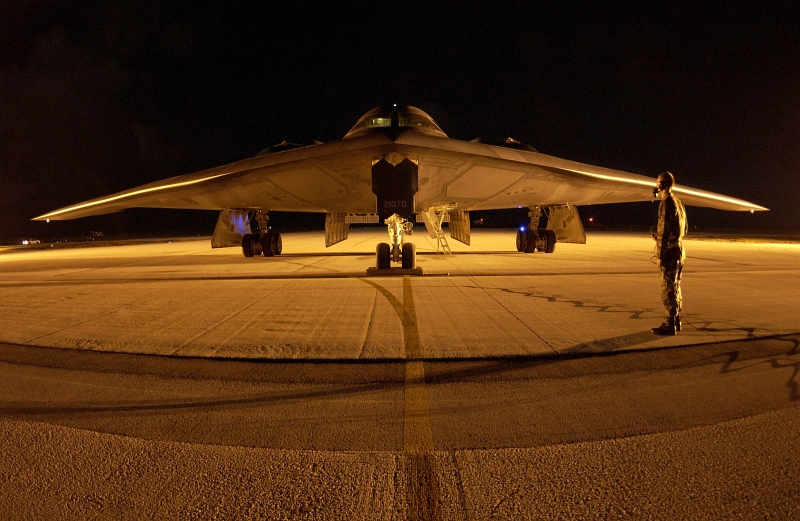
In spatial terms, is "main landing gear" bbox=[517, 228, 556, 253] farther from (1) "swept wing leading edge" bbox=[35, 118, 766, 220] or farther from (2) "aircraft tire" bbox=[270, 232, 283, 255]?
(2) "aircraft tire" bbox=[270, 232, 283, 255]

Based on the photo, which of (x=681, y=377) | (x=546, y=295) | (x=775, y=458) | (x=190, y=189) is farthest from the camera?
(x=190, y=189)

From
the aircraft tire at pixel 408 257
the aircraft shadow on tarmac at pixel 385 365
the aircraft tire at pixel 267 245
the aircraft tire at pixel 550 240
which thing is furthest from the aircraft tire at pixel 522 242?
the aircraft shadow on tarmac at pixel 385 365

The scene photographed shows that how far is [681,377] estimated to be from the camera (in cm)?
387

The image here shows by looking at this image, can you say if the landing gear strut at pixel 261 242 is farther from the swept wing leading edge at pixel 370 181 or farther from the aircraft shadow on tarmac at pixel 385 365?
the aircraft shadow on tarmac at pixel 385 365

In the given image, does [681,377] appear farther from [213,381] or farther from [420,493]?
[213,381]

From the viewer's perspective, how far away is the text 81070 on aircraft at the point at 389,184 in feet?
29.7

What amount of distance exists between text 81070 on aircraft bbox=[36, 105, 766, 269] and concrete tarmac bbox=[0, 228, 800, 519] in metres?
3.24

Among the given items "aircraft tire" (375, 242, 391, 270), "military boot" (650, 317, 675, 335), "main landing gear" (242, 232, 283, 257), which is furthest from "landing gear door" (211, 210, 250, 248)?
"military boot" (650, 317, 675, 335)

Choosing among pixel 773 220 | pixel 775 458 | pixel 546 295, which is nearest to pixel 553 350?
pixel 775 458

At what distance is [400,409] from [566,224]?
16.1m

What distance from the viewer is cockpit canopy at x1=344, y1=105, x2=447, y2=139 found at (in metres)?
12.2

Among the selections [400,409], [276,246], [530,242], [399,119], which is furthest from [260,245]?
[400,409]

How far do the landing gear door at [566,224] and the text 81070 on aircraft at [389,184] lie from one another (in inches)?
57.3

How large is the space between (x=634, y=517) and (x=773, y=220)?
102744 millimetres
